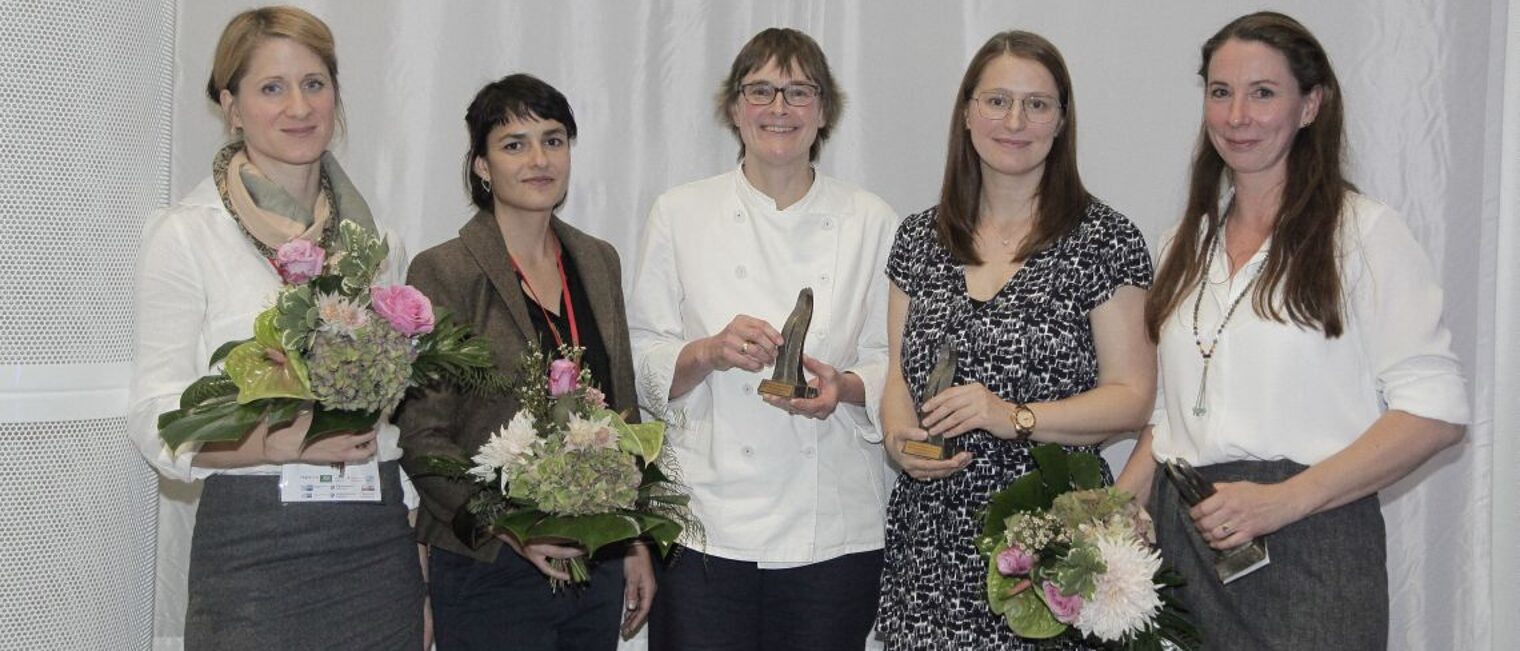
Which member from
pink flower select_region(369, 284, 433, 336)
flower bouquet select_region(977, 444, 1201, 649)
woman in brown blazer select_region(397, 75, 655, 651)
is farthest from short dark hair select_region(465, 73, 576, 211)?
flower bouquet select_region(977, 444, 1201, 649)

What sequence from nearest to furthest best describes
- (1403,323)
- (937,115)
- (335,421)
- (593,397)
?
(335,421) → (1403,323) → (593,397) → (937,115)

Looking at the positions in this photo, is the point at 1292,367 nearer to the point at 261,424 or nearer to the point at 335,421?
the point at 335,421

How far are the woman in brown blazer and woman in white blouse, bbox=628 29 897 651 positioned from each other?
0.13 metres

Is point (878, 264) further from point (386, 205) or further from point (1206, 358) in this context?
point (386, 205)

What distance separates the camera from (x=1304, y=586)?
8.69 feet

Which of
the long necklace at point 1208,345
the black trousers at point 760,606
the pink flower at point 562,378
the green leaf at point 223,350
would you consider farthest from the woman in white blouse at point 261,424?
the long necklace at point 1208,345

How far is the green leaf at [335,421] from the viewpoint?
8.21ft

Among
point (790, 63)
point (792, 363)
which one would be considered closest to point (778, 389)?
point (792, 363)

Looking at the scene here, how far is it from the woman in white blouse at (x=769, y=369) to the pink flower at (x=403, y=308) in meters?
0.80

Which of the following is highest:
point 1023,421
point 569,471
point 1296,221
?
point 1296,221

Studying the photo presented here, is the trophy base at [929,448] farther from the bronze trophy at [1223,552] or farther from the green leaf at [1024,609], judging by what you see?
the bronze trophy at [1223,552]

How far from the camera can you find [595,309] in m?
3.34

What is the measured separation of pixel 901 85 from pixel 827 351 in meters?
1.21

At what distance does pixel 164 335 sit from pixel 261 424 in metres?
0.28
